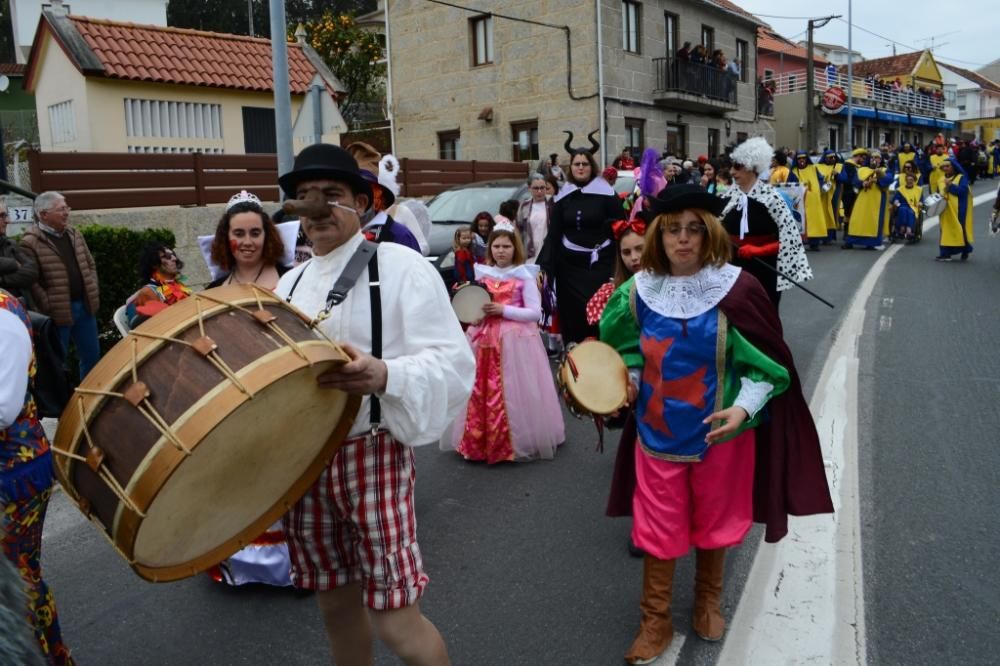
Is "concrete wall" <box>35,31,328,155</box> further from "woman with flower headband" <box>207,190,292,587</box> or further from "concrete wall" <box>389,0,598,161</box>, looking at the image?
"woman with flower headband" <box>207,190,292,587</box>

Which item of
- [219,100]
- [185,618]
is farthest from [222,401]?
[219,100]

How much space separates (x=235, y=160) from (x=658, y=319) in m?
11.2

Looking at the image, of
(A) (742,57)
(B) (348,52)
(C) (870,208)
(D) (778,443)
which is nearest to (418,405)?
(D) (778,443)

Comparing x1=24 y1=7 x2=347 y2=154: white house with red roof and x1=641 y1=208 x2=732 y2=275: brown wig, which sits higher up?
x1=24 y1=7 x2=347 y2=154: white house with red roof

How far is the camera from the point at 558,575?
394 centimetres

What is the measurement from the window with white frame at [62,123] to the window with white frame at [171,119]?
51.4 inches

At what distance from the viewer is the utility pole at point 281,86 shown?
927cm

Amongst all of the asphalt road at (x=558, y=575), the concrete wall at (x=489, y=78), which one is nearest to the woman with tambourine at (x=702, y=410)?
the asphalt road at (x=558, y=575)

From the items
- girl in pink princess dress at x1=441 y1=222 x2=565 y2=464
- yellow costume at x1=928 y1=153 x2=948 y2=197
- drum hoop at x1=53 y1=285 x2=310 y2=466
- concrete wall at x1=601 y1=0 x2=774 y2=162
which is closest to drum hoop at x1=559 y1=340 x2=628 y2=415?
drum hoop at x1=53 y1=285 x2=310 y2=466

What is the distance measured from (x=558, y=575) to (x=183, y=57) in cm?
1635

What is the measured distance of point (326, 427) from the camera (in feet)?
7.77

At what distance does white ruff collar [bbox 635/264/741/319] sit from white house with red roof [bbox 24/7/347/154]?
576 inches

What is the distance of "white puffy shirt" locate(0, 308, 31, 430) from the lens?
2.42 metres

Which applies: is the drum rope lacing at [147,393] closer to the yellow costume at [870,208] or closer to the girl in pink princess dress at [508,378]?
the girl in pink princess dress at [508,378]
